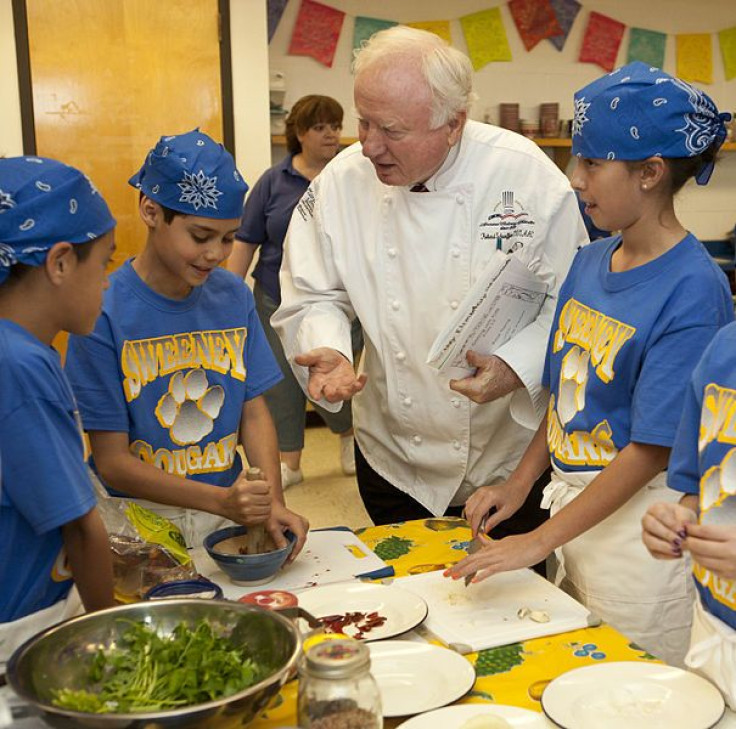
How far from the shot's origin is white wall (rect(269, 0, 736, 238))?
5.06m

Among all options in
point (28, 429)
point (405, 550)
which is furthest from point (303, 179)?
point (28, 429)

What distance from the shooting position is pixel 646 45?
563cm

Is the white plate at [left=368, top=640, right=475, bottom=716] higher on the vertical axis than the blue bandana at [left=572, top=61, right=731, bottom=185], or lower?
lower

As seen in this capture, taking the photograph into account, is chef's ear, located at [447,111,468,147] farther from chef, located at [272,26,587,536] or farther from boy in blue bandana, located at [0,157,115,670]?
boy in blue bandana, located at [0,157,115,670]

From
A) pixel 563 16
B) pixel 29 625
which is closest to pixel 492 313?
pixel 29 625

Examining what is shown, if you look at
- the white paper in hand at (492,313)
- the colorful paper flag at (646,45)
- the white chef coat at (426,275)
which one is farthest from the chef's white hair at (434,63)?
the colorful paper flag at (646,45)

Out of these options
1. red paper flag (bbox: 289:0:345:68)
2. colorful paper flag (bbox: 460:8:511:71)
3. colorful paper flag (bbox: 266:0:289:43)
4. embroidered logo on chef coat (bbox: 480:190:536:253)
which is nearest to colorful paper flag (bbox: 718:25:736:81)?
colorful paper flag (bbox: 460:8:511:71)

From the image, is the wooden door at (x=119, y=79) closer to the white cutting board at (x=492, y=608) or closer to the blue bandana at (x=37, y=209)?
the blue bandana at (x=37, y=209)

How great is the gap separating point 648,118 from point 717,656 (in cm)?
83

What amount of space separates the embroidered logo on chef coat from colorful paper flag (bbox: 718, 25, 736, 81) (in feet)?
14.9

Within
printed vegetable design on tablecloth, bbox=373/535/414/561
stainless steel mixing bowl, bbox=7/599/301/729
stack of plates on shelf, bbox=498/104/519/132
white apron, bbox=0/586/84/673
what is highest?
stack of plates on shelf, bbox=498/104/519/132

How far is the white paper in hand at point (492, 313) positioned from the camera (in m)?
1.77

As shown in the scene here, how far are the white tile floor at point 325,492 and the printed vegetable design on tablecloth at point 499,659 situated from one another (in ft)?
7.98

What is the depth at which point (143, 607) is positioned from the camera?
3.78 ft
